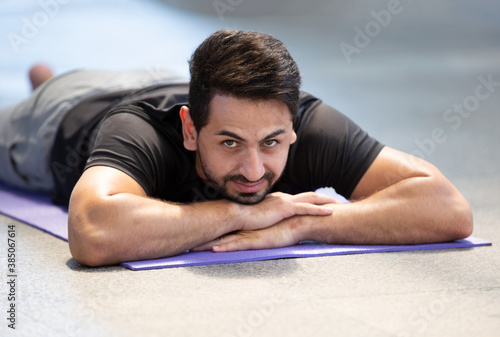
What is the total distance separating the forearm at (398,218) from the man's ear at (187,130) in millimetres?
433

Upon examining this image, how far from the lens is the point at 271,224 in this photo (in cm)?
191

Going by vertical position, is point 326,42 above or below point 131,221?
above

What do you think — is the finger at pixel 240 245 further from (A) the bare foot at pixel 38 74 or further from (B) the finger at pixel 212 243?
(A) the bare foot at pixel 38 74

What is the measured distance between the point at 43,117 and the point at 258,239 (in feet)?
4.55

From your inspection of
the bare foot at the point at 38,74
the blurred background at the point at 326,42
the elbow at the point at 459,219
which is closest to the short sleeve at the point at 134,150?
the elbow at the point at 459,219

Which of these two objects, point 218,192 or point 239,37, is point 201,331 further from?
point 239,37

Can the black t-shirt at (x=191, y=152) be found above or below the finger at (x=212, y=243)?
above

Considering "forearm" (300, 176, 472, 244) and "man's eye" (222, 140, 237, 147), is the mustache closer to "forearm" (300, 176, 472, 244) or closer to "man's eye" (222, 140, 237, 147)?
"man's eye" (222, 140, 237, 147)

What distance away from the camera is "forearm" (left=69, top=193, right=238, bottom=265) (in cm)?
171

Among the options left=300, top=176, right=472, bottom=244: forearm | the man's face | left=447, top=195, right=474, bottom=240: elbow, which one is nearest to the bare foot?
the man's face

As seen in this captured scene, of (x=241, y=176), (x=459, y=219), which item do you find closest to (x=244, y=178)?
(x=241, y=176)

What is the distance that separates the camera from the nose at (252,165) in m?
1.76

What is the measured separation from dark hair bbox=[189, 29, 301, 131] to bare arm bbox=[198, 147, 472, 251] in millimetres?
370

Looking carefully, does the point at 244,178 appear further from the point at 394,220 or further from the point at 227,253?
the point at 394,220
